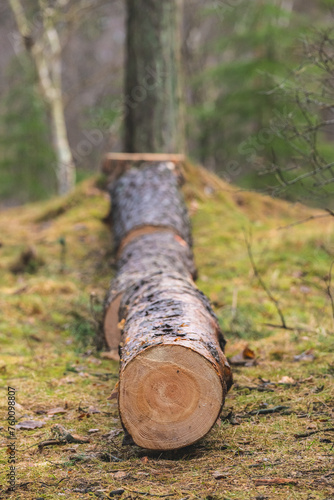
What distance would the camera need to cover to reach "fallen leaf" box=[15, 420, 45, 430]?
2.73m

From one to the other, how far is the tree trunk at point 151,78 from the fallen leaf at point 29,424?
16.6ft

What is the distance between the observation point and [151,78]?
723 centimetres

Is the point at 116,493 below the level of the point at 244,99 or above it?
below

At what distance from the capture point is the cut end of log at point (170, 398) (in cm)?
240

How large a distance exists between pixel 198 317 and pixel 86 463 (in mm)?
1001

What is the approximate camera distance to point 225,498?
195 centimetres

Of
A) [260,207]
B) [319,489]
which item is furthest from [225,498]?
[260,207]

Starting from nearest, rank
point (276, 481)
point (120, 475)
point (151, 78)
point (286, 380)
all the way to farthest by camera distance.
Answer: point (276, 481) → point (120, 475) → point (286, 380) → point (151, 78)

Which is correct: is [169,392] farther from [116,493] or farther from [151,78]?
[151,78]

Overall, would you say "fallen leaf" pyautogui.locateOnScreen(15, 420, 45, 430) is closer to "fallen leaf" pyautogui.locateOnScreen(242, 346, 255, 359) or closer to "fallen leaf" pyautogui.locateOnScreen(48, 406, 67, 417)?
"fallen leaf" pyautogui.locateOnScreen(48, 406, 67, 417)

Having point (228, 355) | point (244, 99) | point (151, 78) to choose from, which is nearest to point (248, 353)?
point (228, 355)

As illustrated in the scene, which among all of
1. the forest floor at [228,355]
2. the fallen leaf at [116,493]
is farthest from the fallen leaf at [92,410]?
the fallen leaf at [116,493]

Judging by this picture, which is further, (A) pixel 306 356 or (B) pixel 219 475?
(A) pixel 306 356

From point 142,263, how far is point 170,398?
6.45 ft
